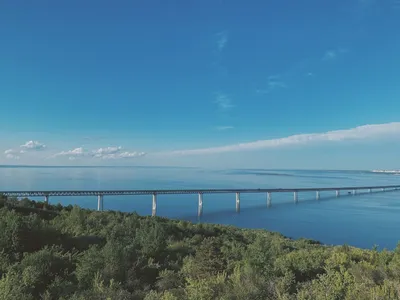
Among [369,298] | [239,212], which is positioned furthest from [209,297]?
[239,212]

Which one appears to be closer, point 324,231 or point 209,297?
point 209,297

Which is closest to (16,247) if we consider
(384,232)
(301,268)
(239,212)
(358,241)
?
(301,268)

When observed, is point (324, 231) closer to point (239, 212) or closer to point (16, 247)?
point (239, 212)

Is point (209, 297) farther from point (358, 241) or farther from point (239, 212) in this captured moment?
point (239, 212)

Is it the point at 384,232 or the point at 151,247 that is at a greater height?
the point at 151,247

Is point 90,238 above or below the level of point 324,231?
above

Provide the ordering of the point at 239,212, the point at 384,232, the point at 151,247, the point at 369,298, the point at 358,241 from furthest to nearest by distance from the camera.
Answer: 1. the point at 239,212
2. the point at 384,232
3. the point at 358,241
4. the point at 151,247
5. the point at 369,298

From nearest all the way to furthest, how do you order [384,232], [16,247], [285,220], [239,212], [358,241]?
[16,247]
[358,241]
[384,232]
[285,220]
[239,212]

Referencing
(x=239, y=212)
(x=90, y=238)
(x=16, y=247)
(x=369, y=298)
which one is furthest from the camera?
(x=239, y=212)

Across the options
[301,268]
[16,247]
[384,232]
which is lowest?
[384,232]
